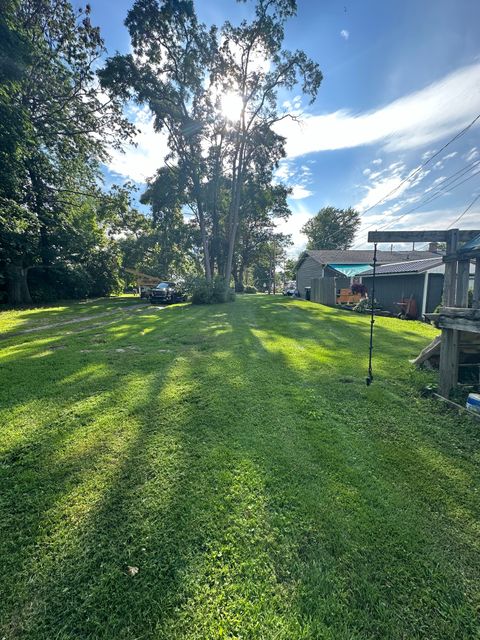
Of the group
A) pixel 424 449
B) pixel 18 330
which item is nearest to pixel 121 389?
pixel 424 449

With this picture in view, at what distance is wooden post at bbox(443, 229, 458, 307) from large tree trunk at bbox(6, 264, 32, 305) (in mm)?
19070

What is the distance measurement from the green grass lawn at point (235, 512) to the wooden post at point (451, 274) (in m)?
1.48

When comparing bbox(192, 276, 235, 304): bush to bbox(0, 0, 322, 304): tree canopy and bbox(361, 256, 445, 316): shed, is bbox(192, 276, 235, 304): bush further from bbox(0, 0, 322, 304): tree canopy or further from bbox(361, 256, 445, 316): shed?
bbox(361, 256, 445, 316): shed

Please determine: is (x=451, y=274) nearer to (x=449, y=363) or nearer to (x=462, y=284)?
(x=462, y=284)

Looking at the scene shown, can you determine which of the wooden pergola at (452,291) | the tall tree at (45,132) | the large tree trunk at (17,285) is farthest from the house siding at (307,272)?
the large tree trunk at (17,285)

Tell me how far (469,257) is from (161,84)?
64.7 ft

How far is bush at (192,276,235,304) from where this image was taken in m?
17.5

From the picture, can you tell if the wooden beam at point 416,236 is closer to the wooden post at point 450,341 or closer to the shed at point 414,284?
the wooden post at point 450,341

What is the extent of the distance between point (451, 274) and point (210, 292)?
1470cm

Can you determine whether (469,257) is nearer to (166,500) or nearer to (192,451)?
(192,451)

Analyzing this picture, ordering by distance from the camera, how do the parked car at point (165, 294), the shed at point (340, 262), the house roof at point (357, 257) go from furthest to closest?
the house roof at point (357, 257) < the shed at point (340, 262) < the parked car at point (165, 294)

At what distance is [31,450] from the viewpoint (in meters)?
2.69

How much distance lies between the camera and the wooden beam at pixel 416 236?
12.7ft

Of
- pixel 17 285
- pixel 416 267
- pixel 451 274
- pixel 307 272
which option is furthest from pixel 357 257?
pixel 17 285
